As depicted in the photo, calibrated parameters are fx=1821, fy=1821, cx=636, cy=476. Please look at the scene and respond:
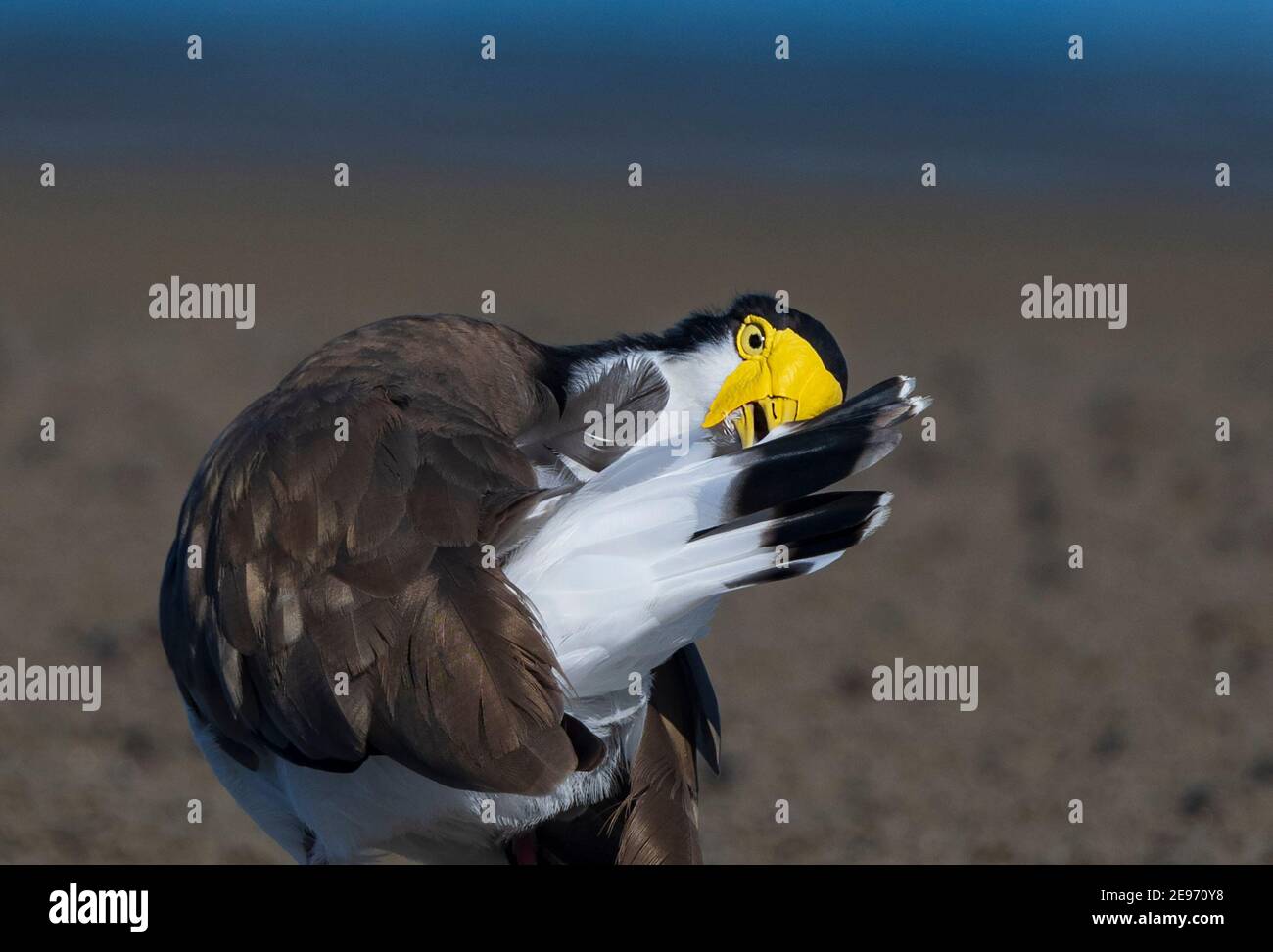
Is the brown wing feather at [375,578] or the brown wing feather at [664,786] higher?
the brown wing feather at [375,578]

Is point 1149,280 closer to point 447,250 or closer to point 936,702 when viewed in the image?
point 447,250

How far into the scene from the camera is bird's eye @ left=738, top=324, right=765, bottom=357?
500 cm

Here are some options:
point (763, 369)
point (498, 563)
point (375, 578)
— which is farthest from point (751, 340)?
point (375, 578)

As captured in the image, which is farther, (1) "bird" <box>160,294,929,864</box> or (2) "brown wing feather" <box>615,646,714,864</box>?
(2) "brown wing feather" <box>615,646,714,864</box>

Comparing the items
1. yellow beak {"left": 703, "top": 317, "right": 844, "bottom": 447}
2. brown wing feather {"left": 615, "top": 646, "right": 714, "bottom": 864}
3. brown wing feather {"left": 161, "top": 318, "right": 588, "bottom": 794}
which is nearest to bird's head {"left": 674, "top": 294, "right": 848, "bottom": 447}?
yellow beak {"left": 703, "top": 317, "right": 844, "bottom": 447}

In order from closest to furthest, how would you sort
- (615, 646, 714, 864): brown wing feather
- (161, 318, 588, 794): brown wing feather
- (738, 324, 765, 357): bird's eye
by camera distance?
(161, 318, 588, 794): brown wing feather → (615, 646, 714, 864): brown wing feather → (738, 324, 765, 357): bird's eye

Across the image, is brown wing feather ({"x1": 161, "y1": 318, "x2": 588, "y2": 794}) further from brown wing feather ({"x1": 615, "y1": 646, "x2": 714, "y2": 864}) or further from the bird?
brown wing feather ({"x1": 615, "y1": 646, "x2": 714, "y2": 864})

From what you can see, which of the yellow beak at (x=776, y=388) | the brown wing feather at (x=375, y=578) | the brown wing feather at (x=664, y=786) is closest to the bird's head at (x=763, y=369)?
the yellow beak at (x=776, y=388)

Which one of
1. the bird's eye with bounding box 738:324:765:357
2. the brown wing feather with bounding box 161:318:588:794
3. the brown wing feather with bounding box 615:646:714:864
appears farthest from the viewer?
the bird's eye with bounding box 738:324:765:357

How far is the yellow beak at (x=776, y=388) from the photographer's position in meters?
4.86

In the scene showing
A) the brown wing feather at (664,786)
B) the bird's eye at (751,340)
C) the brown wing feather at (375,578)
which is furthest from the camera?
the bird's eye at (751,340)

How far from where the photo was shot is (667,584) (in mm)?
3928

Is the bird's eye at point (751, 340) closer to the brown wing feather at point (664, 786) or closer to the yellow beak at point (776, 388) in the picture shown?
the yellow beak at point (776, 388)
